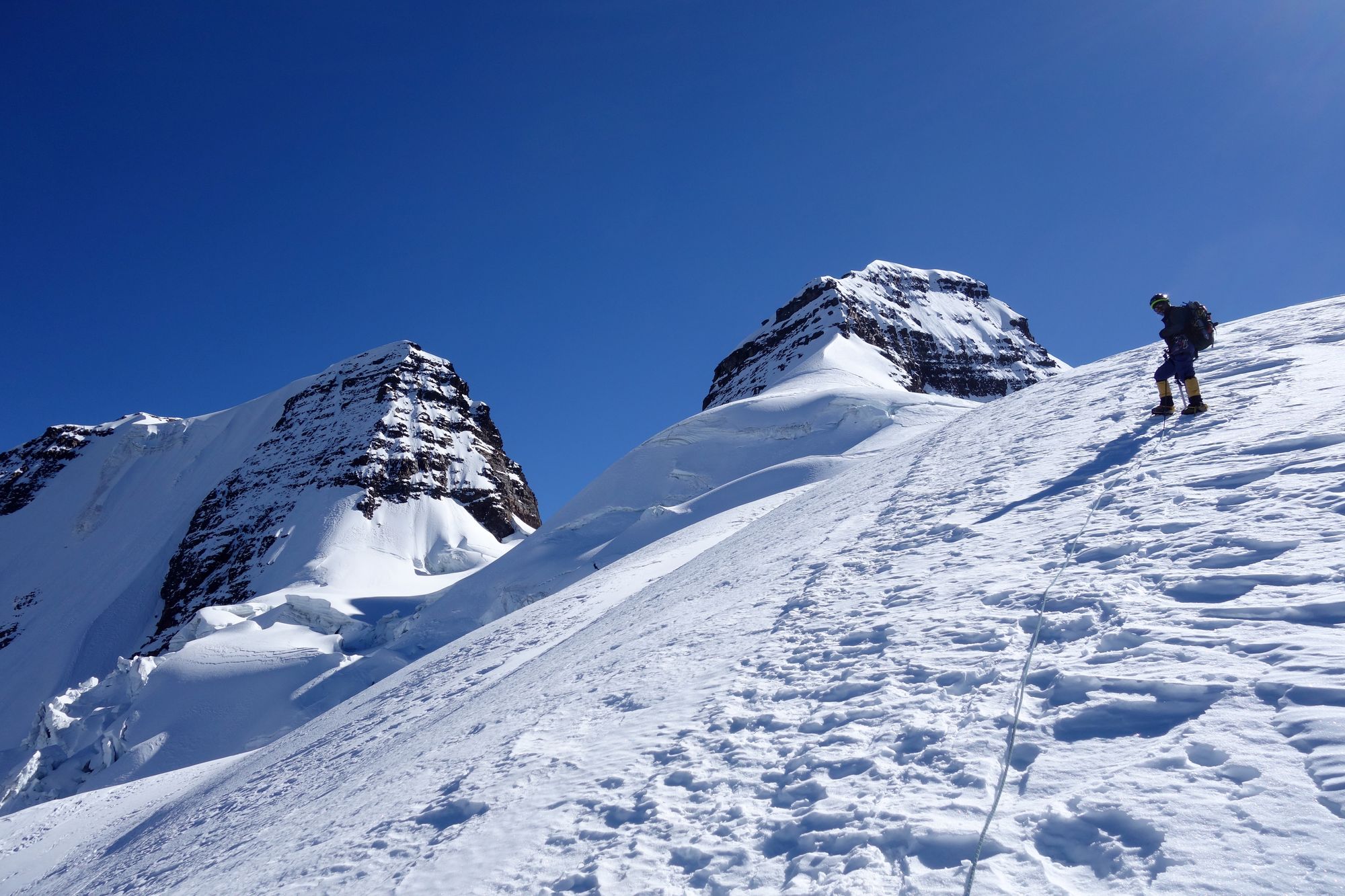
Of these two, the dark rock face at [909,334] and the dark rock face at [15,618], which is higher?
the dark rock face at [909,334]

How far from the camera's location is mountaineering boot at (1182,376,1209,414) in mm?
8656

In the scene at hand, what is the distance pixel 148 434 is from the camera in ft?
368

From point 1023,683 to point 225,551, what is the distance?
9499 cm

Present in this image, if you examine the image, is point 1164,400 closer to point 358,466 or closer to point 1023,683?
point 1023,683

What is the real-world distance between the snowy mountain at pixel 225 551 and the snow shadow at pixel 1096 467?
32.8 meters

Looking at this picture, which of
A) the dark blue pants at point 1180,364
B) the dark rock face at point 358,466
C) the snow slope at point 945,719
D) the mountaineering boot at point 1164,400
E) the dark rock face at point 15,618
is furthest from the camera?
the dark rock face at point 358,466

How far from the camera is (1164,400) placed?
9.17 m

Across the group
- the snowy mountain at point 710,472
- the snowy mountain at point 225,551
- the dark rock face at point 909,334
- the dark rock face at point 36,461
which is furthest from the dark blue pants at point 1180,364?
the dark rock face at point 36,461

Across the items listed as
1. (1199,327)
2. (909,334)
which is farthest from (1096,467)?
(909,334)

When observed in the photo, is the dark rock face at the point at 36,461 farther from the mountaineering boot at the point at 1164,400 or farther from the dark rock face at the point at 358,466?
the mountaineering boot at the point at 1164,400

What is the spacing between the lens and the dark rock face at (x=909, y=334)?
8744 cm

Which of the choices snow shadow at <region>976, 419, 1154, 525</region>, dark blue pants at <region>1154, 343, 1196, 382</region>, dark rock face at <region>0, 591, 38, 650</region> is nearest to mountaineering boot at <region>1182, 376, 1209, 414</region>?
dark blue pants at <region>1154, 343, 1196, 382</region>

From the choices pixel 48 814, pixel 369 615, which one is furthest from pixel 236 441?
pixel 48 814

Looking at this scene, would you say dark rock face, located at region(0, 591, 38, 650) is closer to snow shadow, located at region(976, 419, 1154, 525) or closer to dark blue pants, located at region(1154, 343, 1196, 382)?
snow shadow, located at region(976, 419, 1154, 525)
